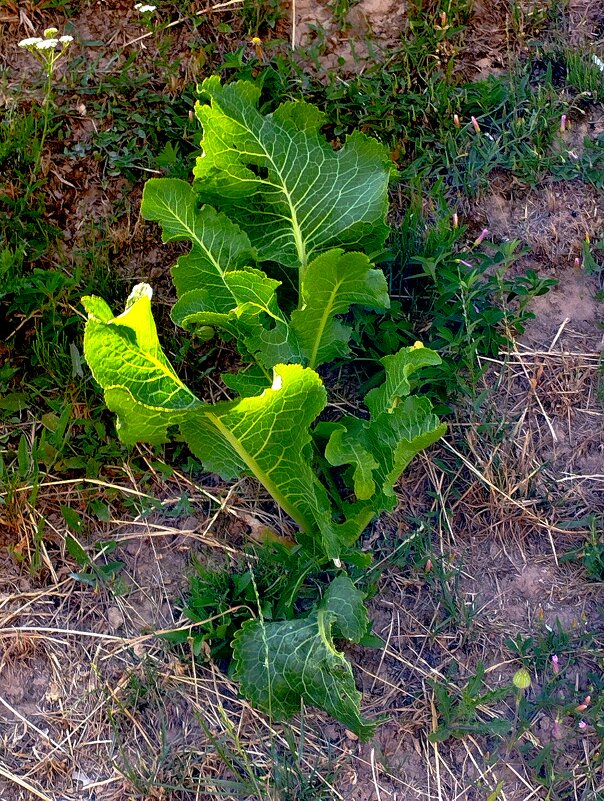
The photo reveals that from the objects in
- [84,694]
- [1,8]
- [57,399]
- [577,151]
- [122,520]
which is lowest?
[84,694]

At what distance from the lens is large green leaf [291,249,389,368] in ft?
7.47

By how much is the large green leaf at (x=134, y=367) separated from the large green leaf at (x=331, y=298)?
411 millimetres

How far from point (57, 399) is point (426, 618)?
1222mm

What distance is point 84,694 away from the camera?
7.50 ft

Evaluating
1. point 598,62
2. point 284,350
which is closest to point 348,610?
point 284,350

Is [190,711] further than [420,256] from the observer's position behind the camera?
No

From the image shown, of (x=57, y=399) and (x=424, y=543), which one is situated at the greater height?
(x=57, y=399)

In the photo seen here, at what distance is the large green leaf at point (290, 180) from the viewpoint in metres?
2.49

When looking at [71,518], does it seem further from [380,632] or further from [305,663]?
[380,632]

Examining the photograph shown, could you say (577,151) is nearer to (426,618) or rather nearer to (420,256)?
(420,256)

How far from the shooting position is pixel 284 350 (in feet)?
7.76

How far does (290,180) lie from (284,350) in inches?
20.2

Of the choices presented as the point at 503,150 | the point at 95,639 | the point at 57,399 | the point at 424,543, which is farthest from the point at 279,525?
Answer: the point at 503,150

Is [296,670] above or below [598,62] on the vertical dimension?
below
